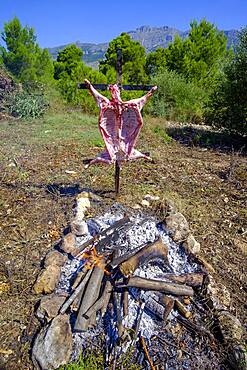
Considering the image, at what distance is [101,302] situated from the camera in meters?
2.08

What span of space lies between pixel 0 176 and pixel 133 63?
1565cm

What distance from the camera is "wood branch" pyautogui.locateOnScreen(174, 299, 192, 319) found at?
2.08m

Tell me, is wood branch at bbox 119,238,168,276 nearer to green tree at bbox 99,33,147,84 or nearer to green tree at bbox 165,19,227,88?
green tree at bbox 165,19,227,88

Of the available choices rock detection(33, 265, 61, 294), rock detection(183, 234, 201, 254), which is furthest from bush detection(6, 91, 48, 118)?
rock detection(183, 234, 201, 254)

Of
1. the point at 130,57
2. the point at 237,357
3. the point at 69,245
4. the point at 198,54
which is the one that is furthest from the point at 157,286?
the point at 130,57

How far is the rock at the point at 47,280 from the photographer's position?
228 centimetres

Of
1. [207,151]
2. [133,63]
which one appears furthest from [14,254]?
[133,63]

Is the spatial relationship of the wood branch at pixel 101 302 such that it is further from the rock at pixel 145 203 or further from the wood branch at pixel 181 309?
the rock at pixel 145 203

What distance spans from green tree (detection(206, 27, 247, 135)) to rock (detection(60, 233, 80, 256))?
5810 mm

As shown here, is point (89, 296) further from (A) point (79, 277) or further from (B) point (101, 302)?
(A) point (79, 277)

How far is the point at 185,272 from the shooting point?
245 centimetres

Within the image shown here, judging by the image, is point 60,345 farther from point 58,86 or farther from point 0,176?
point 58,86

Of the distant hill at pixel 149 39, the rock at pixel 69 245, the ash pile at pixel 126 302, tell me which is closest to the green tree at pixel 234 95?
the distant hill at pixel 149 39

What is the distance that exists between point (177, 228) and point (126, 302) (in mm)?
962
